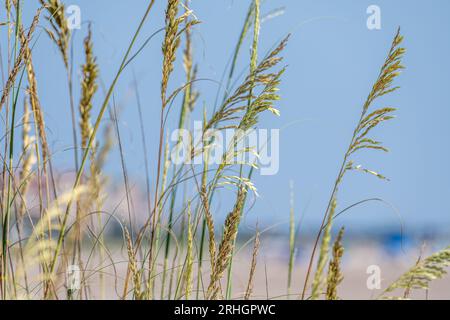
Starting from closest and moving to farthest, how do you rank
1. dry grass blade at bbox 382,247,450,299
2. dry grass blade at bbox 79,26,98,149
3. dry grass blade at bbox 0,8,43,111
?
dry grass blade at bbox 382,247,450,299 < dry grass blade at bbox 0,8,43,111 < dry grass blade at bbox 79,26,98,149

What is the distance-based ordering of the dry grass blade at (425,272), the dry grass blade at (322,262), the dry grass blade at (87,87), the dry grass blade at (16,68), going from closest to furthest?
1. the dry grass blade at (425,272)
2. the dry grass blade at (322,262)
3. the dry grass blade at (16,68)
4. the dry grass blade at (87,87)

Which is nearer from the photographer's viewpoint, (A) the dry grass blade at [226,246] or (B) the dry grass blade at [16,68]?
(A) the dry grass blade at [226,246]

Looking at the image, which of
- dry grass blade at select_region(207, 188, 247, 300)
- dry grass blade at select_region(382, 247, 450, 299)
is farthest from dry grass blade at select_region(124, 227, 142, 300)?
dry grass blade at select_region(382, 247, 450, 299)

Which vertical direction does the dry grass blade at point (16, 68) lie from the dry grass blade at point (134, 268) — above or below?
above

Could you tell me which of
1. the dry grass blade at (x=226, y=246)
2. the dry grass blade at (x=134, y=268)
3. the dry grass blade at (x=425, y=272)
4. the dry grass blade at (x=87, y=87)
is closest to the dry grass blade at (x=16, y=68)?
the dry grass blade at (x=87, y=87)

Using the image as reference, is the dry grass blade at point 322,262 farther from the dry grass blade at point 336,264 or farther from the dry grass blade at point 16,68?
the dry grass blade at point 16,68

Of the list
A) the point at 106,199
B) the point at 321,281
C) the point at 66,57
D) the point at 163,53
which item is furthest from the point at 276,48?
the point at 106,199

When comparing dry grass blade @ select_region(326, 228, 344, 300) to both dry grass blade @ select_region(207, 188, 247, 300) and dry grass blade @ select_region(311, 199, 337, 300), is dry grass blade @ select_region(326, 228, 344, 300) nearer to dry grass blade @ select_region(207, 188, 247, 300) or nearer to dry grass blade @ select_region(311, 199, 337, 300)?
dry grass blade @ select_region(311, 199, 337, 300)

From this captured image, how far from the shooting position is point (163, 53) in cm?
177

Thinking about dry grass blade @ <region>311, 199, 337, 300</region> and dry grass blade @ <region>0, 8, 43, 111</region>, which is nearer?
dry grass blade @ <region>311, 199, 337, 300</region>

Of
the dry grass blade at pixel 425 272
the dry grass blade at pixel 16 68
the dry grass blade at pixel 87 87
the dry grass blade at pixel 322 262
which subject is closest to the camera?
the dry grass blade at pixel 425 272
